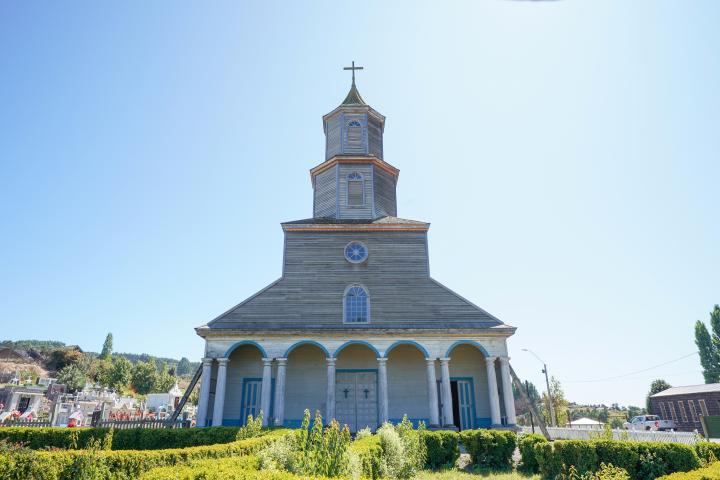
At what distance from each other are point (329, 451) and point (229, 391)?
15.2 metres

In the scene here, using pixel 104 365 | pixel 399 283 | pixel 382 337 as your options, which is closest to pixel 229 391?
pixel 382 337

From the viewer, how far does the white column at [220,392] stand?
751 inches

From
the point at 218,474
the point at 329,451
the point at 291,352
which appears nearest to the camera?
the point at 218,474

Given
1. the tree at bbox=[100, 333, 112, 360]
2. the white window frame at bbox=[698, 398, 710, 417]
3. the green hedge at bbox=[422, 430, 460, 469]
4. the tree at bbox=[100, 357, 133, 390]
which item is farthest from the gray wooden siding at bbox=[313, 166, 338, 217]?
the tree at bbox=[100, 333, 112, 360]

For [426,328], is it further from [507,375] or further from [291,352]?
[291,352]

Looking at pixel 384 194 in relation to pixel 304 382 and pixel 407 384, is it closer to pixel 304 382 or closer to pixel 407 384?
pixel 407 384

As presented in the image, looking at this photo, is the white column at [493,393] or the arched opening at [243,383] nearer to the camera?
the white column at [493,393]

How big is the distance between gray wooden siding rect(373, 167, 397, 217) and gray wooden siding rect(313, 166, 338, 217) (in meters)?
2.65

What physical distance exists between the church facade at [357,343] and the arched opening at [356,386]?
51 mm

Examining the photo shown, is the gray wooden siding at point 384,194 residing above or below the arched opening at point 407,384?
above

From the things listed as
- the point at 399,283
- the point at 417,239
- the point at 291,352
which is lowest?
the point at 291,352

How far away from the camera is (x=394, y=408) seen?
21.1 m

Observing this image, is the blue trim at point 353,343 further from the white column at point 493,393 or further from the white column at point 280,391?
the white column at point 493,393

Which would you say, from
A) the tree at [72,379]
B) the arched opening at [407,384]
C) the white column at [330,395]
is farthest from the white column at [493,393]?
the tree at [72,379]
